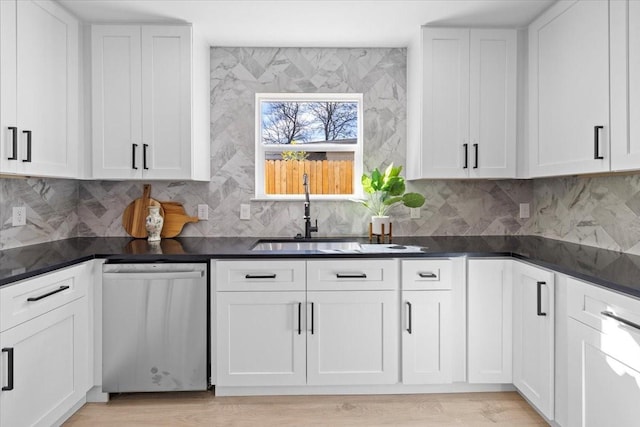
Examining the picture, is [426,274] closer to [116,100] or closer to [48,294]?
[48,294]

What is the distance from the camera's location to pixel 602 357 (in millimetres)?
1845

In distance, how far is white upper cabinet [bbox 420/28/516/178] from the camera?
119 inches

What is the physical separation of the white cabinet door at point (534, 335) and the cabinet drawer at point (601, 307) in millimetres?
205

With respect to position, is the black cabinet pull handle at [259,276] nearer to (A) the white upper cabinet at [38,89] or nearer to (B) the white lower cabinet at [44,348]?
(B) the white lower cabinet at [44,348]

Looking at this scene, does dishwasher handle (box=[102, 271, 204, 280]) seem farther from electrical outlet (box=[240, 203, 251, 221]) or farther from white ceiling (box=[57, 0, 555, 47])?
white ceiling (box=[57, 0, 555, 47])

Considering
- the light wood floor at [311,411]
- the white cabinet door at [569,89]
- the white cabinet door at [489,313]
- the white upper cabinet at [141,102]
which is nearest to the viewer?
the white cabinet door at [569,89]

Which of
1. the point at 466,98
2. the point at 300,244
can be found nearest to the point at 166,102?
the point at 300,244

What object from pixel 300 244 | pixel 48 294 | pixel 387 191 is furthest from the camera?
pixel 300 244

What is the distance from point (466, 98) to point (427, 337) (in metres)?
1.57

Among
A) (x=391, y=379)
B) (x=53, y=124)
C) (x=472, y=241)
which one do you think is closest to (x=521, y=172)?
(x=472, y=241)

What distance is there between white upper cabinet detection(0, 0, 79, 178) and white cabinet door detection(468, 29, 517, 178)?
101 inches

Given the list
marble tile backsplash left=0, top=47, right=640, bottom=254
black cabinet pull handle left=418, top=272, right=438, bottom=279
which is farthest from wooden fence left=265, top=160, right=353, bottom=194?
black cabinet pull handle left=418, top=272, right=438, bottom=279

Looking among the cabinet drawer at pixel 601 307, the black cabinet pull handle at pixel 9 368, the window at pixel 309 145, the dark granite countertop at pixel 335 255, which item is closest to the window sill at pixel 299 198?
the window at pixel 309 145

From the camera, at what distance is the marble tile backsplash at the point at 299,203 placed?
11.1 feet
